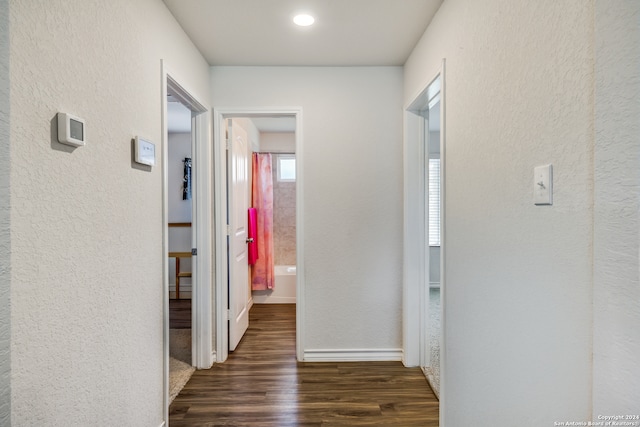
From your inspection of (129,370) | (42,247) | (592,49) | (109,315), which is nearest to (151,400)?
(129,370)

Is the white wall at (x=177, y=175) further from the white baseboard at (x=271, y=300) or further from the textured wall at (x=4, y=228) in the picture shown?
the textured wall at (x=4, y=228)

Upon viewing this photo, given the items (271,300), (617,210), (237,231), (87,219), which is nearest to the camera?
(617,210)

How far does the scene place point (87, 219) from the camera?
1264 millimetres

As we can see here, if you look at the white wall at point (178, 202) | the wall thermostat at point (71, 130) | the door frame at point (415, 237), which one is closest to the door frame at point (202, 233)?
the wall thermostat at point (71, 130)

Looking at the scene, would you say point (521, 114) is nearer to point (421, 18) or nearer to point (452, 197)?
point (452, 197)

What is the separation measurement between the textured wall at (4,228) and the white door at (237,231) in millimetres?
2015

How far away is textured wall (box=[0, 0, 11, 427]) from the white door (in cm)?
201

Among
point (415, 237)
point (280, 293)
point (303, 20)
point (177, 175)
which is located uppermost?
point (303, 20)

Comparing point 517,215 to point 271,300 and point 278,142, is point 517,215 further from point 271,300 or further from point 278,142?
point 278,142

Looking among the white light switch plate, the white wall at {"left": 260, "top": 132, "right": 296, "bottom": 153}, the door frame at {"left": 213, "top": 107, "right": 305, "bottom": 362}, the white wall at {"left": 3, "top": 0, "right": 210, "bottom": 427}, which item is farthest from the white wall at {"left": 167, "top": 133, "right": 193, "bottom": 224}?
the white light switch plate

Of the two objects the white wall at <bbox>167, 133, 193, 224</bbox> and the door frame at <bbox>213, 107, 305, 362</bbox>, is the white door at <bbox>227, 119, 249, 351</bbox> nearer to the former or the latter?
the door frame at <bbox>213, 107, 305, 362</bbox>

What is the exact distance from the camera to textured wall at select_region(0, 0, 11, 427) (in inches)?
35.5

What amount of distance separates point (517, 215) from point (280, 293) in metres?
3.79

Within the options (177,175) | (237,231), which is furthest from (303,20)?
(177,175)
